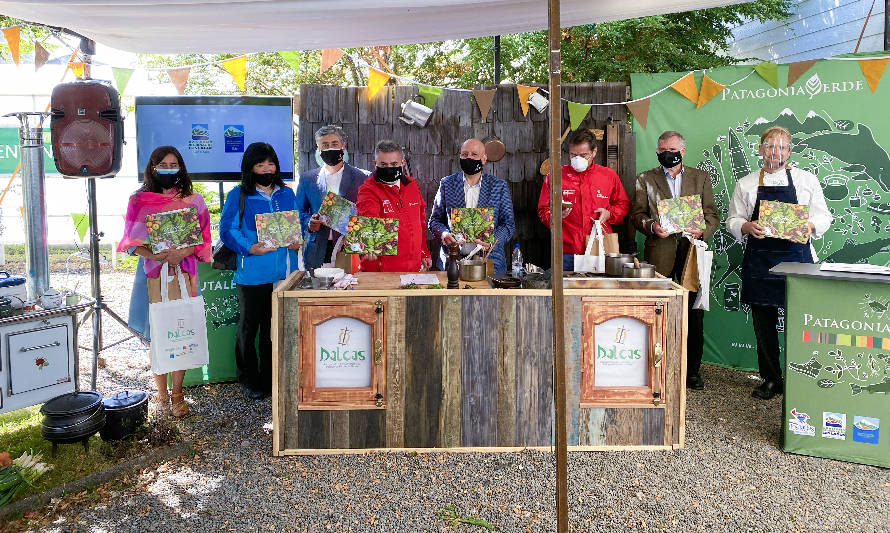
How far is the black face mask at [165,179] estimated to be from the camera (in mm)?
4340

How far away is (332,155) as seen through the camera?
5234 mm

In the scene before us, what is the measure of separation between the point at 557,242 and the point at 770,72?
4015 mm

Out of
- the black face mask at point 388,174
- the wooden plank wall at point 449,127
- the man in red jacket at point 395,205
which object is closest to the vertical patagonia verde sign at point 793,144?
the wooden plank wall at point 449,127

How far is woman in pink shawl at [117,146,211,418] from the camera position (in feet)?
14.1

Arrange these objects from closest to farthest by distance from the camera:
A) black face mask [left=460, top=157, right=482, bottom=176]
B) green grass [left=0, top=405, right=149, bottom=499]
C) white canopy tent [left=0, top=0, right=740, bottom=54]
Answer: green grass [left=0, top=405, right=149, bottom=499] → white canopy tent [left=0, top=0, right=740, bottom=54] → black face mask [left=460, top=157, right=482, bottom=176]

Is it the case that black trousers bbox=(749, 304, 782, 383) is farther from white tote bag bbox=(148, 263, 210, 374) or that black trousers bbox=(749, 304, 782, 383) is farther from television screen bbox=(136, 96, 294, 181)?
television screen bbox=(136, 96, 294, 181)

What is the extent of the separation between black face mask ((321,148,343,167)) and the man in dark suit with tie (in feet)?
7.91

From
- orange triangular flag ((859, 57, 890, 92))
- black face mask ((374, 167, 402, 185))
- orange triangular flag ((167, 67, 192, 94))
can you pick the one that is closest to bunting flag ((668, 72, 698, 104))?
orange triangular flag ((859, 57, 890, 92))

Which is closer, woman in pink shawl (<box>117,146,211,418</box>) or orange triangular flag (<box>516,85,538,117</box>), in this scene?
woman in pink shawl (<box>117,146,211,418</box>)

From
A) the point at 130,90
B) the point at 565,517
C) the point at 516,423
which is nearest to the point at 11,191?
the point at 130,90

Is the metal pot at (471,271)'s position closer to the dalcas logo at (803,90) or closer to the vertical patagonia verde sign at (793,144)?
the vertical patagonia verde sign at (793,144)

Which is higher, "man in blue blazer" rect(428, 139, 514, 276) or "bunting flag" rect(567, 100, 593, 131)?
"bunting flag" rect(567, 100, 593, 131)

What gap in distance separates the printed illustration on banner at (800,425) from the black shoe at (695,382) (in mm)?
1279

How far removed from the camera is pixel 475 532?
3.12m
